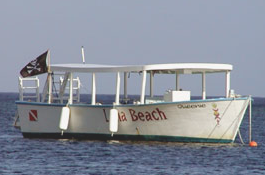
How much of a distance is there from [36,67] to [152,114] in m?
8.65

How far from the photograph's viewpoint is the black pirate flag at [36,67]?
42625 mm

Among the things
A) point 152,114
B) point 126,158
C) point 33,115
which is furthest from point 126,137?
point 33,115

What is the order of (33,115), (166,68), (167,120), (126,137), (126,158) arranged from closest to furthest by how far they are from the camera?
(126,158) → (167,120) → (166,68) → (126,137) → (33,115)

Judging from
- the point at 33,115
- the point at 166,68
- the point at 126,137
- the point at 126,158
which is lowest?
the point at 126,158

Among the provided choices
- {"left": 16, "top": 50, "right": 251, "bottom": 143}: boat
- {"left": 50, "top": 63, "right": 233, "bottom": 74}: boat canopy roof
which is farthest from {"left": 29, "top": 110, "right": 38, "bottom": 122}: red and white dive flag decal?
{"left": 50, "top": 63, "right": 233, "bottom": 74}: boat canopy roof

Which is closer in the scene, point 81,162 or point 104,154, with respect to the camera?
point 81,162

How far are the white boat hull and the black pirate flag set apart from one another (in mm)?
2827

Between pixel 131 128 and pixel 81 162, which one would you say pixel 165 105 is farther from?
pixel 81 162

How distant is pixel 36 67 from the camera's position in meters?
43.1

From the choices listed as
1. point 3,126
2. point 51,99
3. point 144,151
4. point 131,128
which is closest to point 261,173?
point 144,151

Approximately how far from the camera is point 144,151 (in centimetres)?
3612

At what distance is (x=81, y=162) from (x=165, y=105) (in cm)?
579

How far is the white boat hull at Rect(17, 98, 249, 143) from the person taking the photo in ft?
121

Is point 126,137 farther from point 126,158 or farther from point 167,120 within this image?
point 126,158
